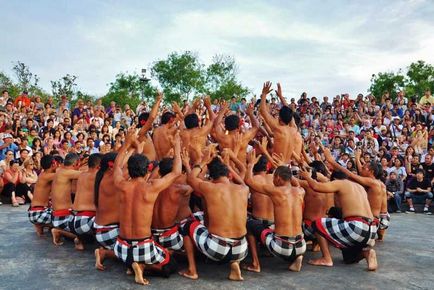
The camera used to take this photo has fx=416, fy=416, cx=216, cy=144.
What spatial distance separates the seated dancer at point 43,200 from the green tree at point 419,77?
138ft

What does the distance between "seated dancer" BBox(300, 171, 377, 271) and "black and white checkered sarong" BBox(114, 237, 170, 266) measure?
2077 millimetres

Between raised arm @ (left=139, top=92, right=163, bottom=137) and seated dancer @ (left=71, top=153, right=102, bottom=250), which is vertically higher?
raised arm @ (left=139, top=92, right=163, bottom=137)

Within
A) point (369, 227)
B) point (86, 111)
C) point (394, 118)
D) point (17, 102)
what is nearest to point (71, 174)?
point (369, 227)

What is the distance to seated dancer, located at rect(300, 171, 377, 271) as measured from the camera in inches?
206

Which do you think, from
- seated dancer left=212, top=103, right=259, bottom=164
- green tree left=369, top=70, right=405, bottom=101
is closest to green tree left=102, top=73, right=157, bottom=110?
green tree left=369, top=70, right=405, bottom=101

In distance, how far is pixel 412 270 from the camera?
5250 mm

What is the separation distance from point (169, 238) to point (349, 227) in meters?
2.26

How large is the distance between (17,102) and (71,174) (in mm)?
10399

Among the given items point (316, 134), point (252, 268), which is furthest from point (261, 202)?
point (316, 134)

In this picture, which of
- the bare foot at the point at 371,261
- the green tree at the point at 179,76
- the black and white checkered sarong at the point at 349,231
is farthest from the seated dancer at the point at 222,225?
the green tree at the point at 179,76

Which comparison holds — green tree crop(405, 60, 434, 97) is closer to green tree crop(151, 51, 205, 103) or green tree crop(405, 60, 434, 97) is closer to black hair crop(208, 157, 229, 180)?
green tree crop(151, 51, 205, 103)

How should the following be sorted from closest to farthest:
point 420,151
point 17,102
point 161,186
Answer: point 161,186 → point 420,151 → point 17,102

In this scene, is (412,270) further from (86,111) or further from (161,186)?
(86,111)

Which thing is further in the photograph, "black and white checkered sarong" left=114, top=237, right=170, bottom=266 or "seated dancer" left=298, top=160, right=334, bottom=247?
"seated dancer" left=298, top=160, right=334, bottom=247
